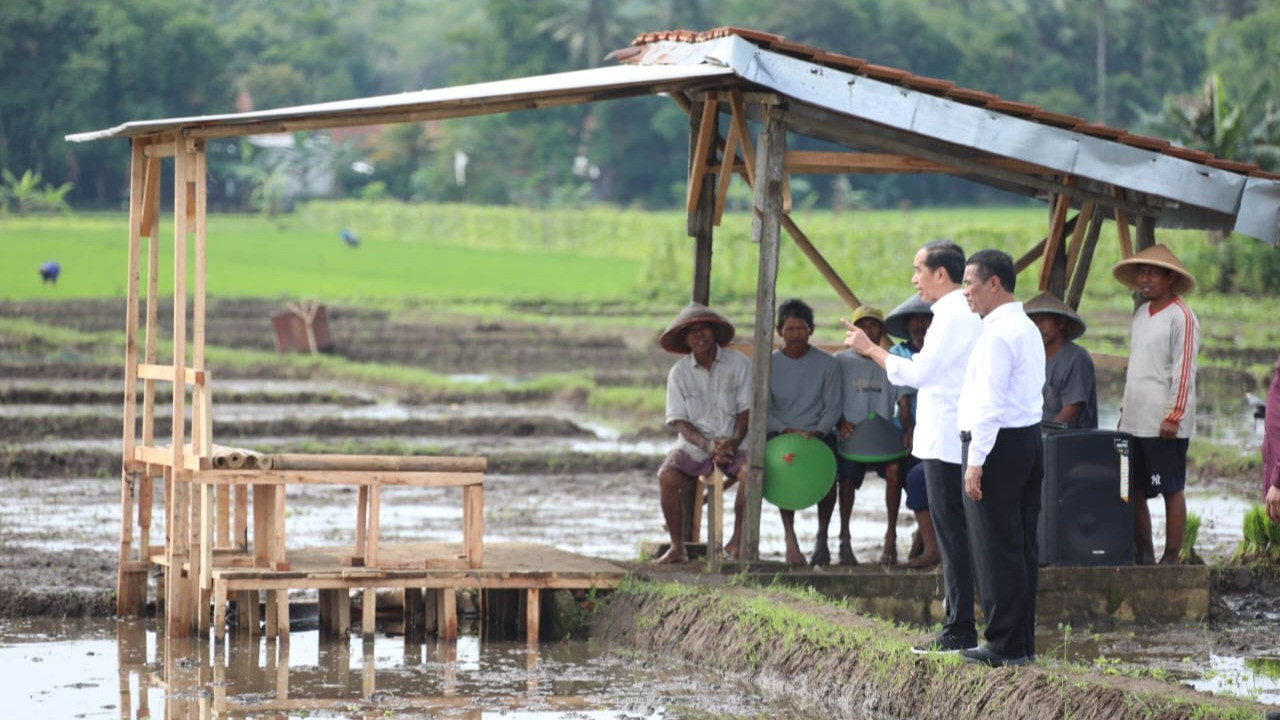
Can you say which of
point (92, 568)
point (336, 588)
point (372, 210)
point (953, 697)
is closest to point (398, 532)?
point (92, 568)

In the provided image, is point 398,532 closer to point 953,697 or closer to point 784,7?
point 953,697

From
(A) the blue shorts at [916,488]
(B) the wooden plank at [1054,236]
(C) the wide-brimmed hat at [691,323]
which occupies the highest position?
(B) the wooden plank at [1054,236]

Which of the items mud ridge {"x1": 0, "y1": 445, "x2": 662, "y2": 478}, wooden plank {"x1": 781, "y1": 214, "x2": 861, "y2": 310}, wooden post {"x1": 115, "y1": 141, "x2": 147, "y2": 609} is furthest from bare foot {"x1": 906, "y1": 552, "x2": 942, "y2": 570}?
mud ridge {"x1": 0, "y1": 445, "x2": 662, "y2": 478}

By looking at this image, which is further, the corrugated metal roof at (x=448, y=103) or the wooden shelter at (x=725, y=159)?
the wooden shelter at (x=725, y=159)

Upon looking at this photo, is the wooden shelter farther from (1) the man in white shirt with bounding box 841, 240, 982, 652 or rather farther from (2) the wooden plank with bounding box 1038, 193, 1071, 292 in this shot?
(1) the man in white shirt with bounding box 841, 240, 982, 652

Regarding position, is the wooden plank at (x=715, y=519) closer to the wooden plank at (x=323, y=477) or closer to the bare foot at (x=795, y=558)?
the bare foot at (x=795, y=558)

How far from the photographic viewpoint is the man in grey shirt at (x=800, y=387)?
36.7 ft

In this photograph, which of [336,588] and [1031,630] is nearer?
[1031,630]

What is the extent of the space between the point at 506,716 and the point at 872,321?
3814 mm

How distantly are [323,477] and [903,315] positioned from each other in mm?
3361

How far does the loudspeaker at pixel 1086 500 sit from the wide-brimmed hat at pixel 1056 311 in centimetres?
72

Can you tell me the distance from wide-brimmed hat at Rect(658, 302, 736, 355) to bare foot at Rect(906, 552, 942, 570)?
5.55 ft

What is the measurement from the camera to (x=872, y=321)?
37.1 feet

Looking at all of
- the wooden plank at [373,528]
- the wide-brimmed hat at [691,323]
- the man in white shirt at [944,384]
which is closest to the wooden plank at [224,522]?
the wooden plank at [373,528]
